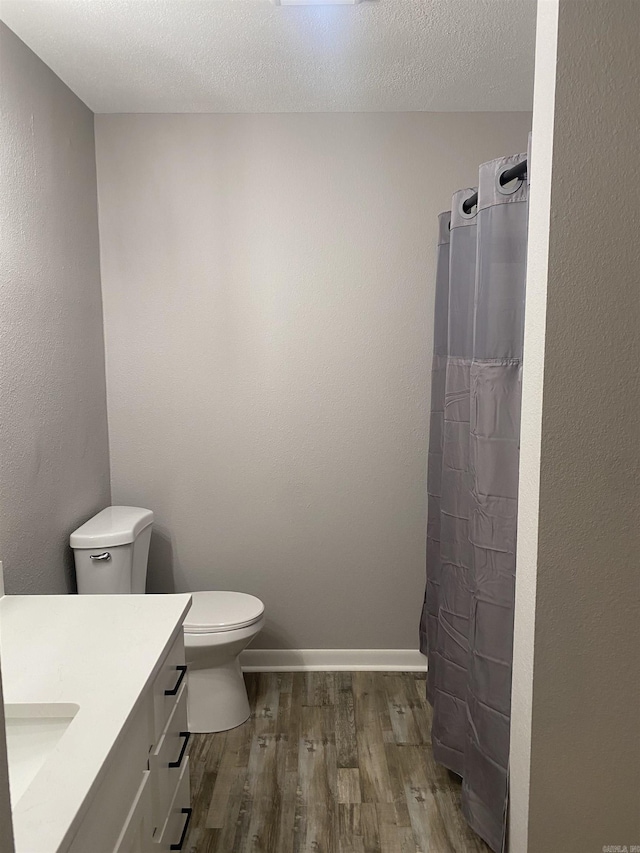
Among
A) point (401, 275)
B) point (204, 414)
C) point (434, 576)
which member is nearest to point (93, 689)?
point (434, 576)

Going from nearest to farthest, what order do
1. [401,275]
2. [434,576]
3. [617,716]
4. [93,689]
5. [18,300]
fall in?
→ 1. [93,689]
2. [617,716]
3. [18,300]
4. [434,576]
5. [401,275]

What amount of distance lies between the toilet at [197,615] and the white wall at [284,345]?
36 centimetres

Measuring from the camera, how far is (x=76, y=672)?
1.46 m

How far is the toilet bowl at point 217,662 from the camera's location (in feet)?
8.46

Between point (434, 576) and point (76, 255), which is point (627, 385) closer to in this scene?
point (434, 576)

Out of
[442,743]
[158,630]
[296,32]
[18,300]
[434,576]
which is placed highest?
[296,32]

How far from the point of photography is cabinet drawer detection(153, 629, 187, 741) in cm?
155

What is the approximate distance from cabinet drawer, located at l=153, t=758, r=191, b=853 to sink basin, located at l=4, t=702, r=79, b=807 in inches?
15.5

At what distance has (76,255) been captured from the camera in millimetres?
2705

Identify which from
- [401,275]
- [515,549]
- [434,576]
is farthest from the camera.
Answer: [401,275]

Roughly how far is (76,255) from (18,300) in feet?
1.85

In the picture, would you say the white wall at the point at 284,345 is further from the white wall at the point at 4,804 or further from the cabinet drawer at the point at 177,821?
the white wall at the point at 4,804

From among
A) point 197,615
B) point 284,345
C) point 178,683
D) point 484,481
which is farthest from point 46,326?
point 484,481

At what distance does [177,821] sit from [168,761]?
0.71ft
